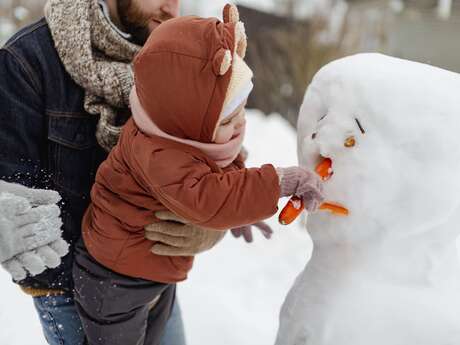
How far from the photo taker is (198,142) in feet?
4.03

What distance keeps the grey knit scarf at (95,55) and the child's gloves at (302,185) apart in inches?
18.1

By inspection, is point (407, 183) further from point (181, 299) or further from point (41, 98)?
point (181, 299)

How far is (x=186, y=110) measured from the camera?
1.19 metres

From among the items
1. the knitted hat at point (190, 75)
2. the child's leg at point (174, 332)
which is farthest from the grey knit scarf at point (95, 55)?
the child's leg at point (174, 332)

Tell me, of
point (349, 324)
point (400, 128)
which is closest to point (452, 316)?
point (349, 324)

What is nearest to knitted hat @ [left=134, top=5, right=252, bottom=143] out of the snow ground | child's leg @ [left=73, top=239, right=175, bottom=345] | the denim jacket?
the denim jacket

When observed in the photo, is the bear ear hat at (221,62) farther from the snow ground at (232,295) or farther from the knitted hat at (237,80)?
the snow ground at (232,295)

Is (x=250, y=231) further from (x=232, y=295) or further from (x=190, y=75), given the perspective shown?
(x=232, y=295)

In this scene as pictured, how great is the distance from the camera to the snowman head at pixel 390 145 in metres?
1.25

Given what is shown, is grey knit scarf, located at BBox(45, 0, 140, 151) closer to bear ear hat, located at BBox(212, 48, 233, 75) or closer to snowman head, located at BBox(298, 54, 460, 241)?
bear ear hat, located at BBox(212, 48, 233, 75)

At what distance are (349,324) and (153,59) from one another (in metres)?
0.78

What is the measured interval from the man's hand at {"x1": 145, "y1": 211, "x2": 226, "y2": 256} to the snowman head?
35 cm

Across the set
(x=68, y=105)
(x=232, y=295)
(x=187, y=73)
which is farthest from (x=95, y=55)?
(x=232, y=295)

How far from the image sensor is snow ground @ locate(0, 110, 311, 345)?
8.19ft
